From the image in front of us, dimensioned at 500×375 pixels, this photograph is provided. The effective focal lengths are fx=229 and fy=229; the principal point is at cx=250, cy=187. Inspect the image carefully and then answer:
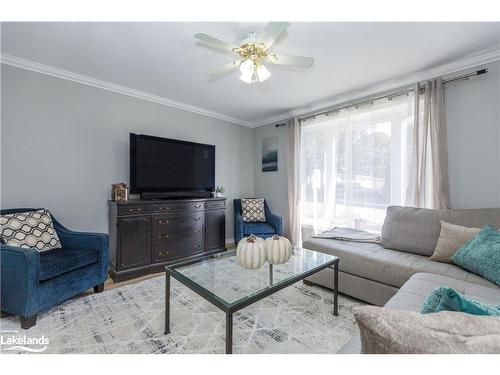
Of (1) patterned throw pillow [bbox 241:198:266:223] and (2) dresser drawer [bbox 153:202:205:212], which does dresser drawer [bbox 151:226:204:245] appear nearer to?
(2) dresser drawer [bbox 153:202:205:212]

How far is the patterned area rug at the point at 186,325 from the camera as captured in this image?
1.57 metres

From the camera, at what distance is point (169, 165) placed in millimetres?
3213

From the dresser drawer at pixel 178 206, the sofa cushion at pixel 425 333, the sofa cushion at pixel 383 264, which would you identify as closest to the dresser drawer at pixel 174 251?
the dresser drawer at pixel 178 206

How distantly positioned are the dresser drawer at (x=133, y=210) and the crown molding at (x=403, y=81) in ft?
9.02

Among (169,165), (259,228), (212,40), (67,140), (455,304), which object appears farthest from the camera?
(259,228)

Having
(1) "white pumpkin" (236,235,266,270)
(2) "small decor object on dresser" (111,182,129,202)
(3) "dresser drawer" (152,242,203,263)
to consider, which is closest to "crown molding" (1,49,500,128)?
(2) "small decor object on dresser" (111,182,129,202)

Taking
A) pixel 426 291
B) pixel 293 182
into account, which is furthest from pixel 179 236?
pixel 426 291

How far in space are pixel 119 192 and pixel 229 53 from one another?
80.3 inches

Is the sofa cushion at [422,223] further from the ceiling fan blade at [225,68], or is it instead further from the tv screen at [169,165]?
the tv screen at [169,165]

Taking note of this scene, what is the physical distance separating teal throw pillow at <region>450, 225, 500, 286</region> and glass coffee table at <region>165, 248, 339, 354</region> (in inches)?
37.0

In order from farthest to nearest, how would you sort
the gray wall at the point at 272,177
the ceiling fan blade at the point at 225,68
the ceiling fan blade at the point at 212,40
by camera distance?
the gray wall at the point at 272,177 < the ceiling fan blade at the point at 225,68 < the ceiling fan blade at the point at 212,40

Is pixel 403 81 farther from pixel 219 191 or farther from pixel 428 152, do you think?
pixel 219 191
